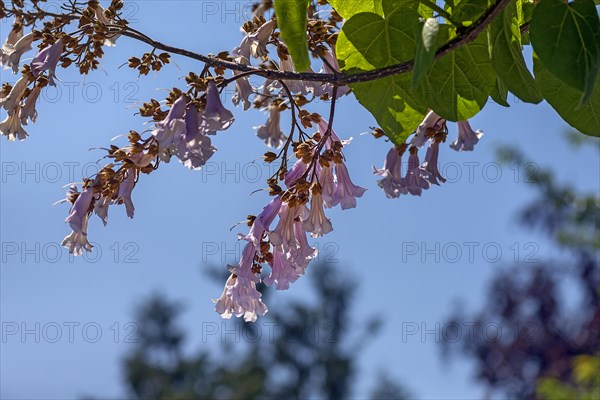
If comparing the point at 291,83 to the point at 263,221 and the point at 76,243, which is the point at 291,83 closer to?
the point at 263,221

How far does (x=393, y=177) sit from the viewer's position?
1.48 meters

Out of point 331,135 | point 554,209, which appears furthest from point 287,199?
point 554,209

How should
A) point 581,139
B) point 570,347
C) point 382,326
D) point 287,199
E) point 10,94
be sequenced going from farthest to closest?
point 382,326
point 570,347
point 581,139
point 10,94
point 287,199

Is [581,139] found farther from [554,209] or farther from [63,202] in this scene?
[63,202]

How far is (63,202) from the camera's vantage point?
1398mm

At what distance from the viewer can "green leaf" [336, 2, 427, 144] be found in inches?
43.9

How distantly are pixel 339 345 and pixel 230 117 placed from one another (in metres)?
20.6

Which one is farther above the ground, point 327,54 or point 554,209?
point 554,209

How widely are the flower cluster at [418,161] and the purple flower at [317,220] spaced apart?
0.18m

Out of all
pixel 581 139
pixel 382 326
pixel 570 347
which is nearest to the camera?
pixel 581 139

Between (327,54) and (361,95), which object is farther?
(327,54)

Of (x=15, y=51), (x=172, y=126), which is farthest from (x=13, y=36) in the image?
(x=172, y=126)

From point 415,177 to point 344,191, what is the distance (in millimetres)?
163

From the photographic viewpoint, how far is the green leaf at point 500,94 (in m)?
1.13
